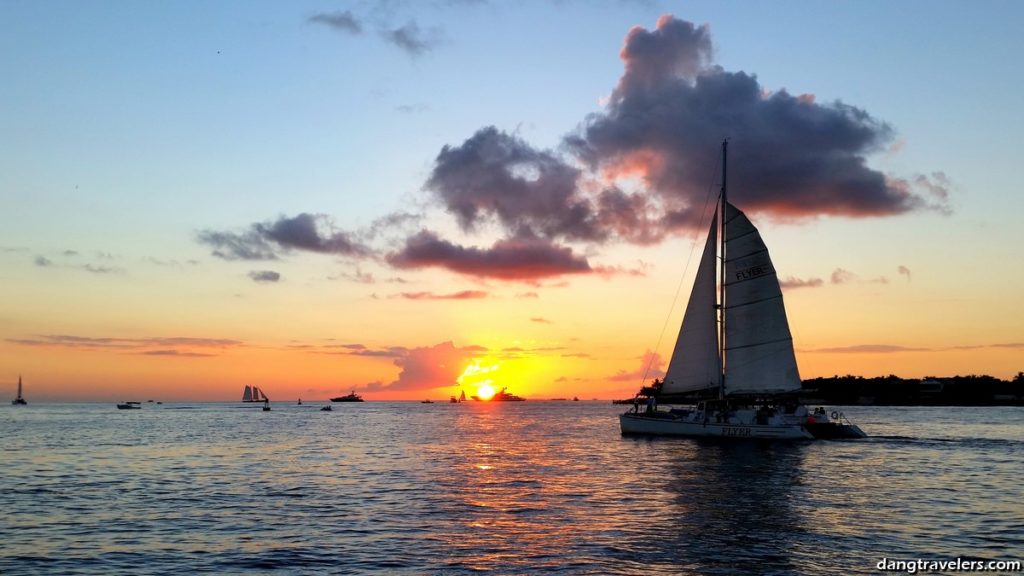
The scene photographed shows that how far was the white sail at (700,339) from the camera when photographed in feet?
263

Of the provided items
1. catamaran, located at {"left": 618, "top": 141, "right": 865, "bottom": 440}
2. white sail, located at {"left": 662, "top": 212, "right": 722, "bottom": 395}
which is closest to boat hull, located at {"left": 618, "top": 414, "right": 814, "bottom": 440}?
catamaran, located at {"left": 618, "top": 141, "right": 865, "bottom": 440}

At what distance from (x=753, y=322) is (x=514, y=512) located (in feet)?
157

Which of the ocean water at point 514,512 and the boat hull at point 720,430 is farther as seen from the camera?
the boat hull at point 720,430

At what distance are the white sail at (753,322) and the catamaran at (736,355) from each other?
97 millimetres

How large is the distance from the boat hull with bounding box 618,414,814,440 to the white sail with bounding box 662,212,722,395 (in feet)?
11.7

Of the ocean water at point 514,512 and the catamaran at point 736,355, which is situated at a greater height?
the catamaran at point 736,355

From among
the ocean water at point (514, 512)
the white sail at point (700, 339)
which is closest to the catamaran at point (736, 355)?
the white sail at point (700, 339)

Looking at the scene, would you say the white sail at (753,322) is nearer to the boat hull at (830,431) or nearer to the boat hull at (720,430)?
the boat hull at (720,430)

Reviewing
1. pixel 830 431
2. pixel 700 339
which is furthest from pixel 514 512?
pixel 830 431

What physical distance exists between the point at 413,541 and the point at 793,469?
3364 cm

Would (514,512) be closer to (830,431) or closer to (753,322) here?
(753,322)

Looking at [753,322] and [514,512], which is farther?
[753,322]

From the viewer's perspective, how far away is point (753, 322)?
77.3 m

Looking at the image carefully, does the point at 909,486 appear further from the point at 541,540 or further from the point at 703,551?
the point at 541,540
